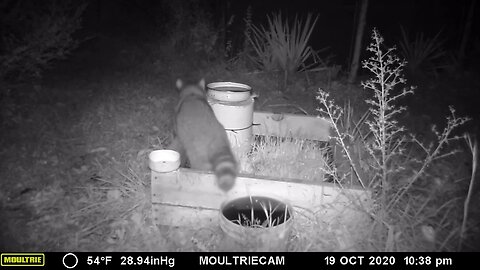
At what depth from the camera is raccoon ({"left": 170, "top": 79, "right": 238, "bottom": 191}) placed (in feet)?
8.68

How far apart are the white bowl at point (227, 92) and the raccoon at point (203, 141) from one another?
12cm

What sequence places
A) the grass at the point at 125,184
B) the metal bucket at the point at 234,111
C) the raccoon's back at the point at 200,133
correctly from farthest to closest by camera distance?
the metal bucket at the point at 234,111
the raccoon's back at the point at 200,133
the grass at the point at 125,184

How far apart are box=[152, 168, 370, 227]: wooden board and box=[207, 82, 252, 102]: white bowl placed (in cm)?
103

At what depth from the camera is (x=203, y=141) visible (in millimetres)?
3074

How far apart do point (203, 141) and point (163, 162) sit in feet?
1.71

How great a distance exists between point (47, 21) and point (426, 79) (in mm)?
5905

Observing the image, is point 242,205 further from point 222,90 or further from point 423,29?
point 423,29

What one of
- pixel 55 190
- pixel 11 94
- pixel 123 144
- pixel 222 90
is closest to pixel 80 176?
pixel 55 190

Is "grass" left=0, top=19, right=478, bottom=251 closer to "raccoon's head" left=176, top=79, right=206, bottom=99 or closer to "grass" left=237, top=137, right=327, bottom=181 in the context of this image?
"grass" left=237, top=137, right=327, bottom=181

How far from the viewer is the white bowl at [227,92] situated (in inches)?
137

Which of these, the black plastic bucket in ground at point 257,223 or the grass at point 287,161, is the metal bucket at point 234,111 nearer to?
the grass at point 287,161

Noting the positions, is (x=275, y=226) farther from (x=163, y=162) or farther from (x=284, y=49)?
(x=284, y=49)

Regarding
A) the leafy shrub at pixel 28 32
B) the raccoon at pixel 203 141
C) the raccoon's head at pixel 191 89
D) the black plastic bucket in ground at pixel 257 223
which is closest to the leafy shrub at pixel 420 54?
the raccoon's head at pixel 191 89

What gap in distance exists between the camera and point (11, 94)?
4.50 meters
